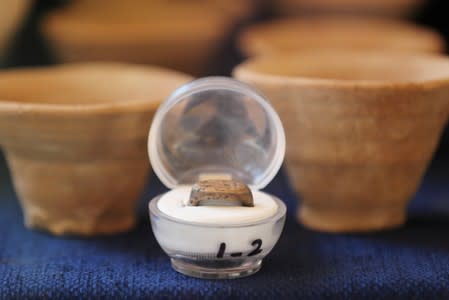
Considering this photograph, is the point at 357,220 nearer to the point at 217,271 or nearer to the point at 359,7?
the point at 217,271

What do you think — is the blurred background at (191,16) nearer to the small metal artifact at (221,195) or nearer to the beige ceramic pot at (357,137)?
the beige ceramic pot at (357,137)

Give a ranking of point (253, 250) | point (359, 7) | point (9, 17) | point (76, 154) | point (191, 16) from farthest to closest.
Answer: point (359, 7) < point (191, 16) < point (9, 17) < point (76, 154) < point (253, 250)

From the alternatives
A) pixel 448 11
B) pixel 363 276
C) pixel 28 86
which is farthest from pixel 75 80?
pixel 448 11

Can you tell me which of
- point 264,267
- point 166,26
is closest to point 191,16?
point 166,26

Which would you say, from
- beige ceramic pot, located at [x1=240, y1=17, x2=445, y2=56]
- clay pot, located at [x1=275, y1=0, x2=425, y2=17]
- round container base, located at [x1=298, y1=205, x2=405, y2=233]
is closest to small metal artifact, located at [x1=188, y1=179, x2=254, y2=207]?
round container base, located at [x1=298, y1=205, x2=405, y2=233]

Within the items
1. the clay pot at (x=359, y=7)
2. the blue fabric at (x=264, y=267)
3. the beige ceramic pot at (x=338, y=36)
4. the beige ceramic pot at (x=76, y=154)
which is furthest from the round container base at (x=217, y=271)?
the clay pot at (x=359, y=7)

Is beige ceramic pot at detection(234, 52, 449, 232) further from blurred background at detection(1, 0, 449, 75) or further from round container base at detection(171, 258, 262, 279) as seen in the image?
blurred background at detection(1, 0, 449, 75)
